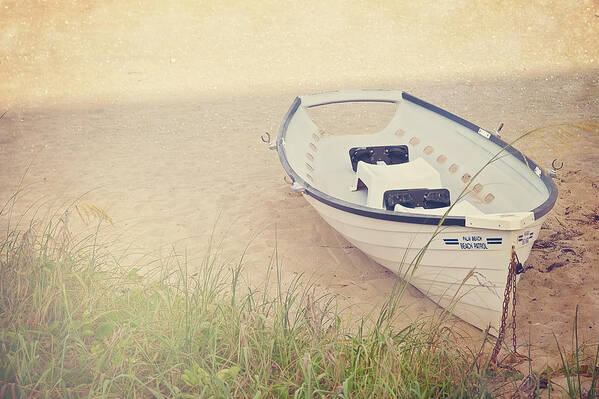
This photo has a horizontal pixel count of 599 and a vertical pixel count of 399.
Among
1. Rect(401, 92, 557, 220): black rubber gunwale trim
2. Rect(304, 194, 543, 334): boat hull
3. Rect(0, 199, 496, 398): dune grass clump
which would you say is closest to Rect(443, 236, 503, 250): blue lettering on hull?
Rect(304, 194, 543, 334): boat hull

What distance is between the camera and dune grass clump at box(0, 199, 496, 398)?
3.01 meters

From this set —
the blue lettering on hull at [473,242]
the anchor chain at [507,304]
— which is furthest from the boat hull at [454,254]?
the anchor chain at [507,304]

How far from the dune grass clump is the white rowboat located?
436 millimetres

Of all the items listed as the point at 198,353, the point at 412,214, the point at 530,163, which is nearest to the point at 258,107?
the point at 530,163

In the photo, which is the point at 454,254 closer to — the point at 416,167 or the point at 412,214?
the point at 412,214

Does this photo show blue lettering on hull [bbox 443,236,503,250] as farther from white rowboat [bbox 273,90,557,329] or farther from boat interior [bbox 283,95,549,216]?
boat interior [bbox 283,95,549,216]

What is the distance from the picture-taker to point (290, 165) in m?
5.09

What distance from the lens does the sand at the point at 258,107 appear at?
17.1 feet

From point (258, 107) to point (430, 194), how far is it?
4513 mm

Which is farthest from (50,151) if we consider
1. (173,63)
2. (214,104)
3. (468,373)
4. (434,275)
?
(468,373)

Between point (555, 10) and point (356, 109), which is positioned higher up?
point (555, 10)

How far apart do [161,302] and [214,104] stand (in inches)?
232

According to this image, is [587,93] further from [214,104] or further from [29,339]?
[29,339]

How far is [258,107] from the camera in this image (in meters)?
9.00
